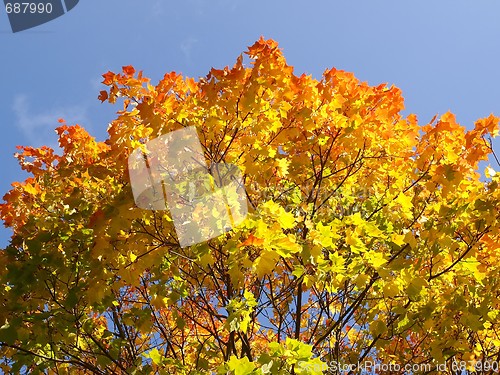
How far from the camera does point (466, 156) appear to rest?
381 centimetres

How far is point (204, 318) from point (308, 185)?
A: 2163 mm

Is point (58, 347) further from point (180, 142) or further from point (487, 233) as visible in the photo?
point (487, 233)

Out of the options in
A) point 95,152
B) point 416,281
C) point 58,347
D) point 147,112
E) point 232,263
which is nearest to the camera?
point 232,263

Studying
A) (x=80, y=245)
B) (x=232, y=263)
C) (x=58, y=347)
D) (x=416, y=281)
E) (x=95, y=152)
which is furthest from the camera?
(x=95, y=152)

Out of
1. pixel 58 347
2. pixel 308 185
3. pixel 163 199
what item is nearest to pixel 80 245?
pixel 163 199

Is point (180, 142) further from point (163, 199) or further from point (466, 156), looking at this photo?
point (466, 156)

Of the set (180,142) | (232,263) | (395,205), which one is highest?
(180,142)

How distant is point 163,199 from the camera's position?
144 inches

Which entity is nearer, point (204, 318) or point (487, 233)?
point (487, 233)

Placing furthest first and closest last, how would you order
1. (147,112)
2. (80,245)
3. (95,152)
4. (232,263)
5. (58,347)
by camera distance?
(95,152) < (58,347) < (80,245) < (147,112) < (232,263)

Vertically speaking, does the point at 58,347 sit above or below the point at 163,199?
below

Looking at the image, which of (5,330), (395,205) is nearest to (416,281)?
(395,205)

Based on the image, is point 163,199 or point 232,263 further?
point 163,199

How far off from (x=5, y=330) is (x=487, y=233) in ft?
12.5
